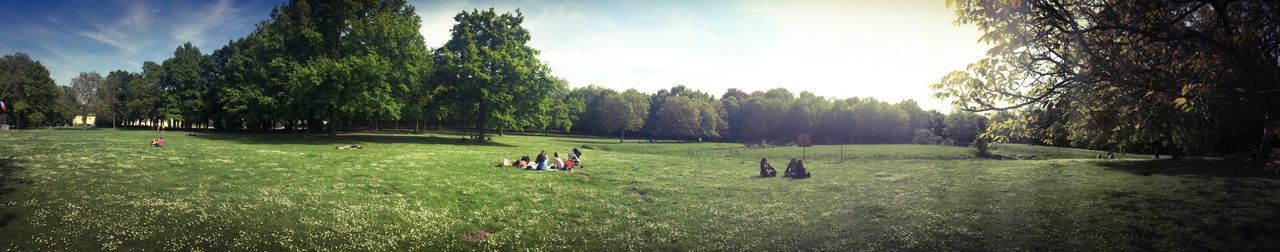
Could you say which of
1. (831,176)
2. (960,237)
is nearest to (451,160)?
(831,176)

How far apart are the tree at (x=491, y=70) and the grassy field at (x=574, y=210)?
2870cm

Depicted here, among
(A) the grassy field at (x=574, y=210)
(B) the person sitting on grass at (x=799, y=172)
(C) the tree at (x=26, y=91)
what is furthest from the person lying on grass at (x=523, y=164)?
(C) the tree at (x=26, y=91)

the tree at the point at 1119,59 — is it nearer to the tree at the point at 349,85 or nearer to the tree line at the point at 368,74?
the tree line at the point at 368,74

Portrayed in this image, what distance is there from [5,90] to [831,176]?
132 metres

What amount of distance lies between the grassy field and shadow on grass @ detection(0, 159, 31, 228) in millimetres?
111

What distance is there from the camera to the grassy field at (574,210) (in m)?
13.3

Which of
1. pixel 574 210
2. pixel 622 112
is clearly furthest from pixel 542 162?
pixel 622 112

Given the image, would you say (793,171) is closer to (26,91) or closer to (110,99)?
(26,91)

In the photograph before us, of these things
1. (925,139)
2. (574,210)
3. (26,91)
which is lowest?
(574,210)

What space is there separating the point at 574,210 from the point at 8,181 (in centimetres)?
1905

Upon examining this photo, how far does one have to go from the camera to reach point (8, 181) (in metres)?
17.6

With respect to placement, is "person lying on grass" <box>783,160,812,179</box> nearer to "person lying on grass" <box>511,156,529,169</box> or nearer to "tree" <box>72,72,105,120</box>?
"person lying on grass" <box>511,156,529,169</box>

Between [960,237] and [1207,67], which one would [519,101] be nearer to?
[960,237]

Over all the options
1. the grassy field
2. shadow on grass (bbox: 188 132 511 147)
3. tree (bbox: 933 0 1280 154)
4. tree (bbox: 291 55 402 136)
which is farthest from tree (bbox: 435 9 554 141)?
tree (bbox: 933 0 1280 154)
